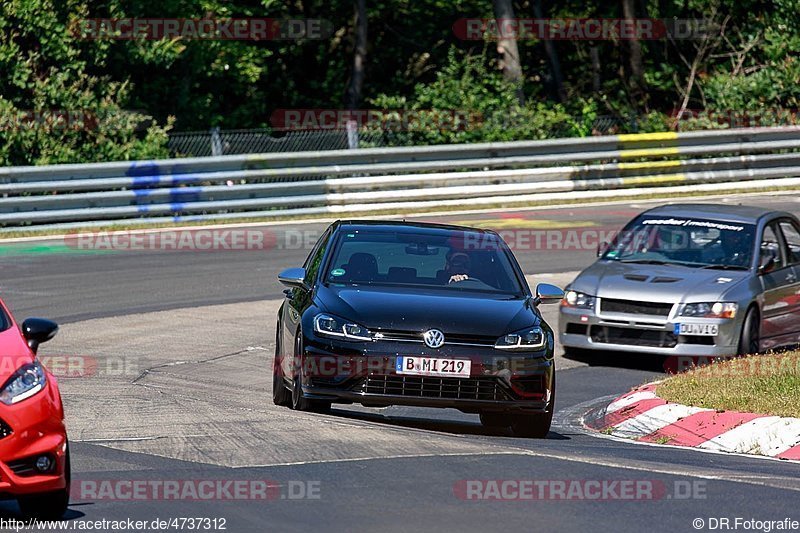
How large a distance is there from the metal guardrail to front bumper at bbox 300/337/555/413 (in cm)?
1198

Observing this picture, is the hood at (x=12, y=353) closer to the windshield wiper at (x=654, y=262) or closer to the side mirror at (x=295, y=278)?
the side mirror at (x=295, y=278)

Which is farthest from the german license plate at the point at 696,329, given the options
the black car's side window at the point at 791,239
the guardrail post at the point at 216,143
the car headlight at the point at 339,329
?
the guardrail post at the point at 216,143

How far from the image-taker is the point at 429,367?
1071 cm

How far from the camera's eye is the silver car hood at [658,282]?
15180mm

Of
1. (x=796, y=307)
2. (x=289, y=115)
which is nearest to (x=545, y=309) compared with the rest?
(x=796, y=307)

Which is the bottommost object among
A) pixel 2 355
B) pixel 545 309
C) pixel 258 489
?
pixel 545 309

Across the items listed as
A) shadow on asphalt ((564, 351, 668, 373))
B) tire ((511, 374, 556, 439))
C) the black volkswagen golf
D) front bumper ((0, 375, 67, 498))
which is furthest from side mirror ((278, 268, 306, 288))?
shadow on asphalt ((564, 351, 668, 373))

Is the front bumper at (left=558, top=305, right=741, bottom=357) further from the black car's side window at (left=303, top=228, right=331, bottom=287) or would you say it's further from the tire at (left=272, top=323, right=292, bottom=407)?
the tire at (left=272, top=323, right=292, bottom=407)

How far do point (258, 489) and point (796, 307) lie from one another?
9.44m

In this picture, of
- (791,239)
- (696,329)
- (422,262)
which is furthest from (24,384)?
(791,239)

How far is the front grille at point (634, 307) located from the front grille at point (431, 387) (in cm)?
473

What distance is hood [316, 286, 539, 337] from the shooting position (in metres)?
10.8

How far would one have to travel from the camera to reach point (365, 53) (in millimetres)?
32812

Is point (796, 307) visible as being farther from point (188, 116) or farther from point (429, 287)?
point (188, 116)
